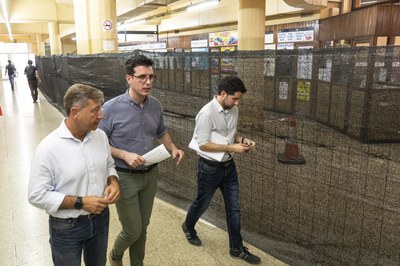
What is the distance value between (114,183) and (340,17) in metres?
7.94

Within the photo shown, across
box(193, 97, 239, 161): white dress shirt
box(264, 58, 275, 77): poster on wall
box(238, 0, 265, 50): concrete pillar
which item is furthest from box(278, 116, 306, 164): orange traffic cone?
box(238, 0, 265, 50): concrete pillar

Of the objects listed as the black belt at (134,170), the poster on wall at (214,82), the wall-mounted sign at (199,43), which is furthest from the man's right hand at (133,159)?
the wall-mounted sign at (199,43)

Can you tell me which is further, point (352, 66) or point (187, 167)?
point (187, 167)

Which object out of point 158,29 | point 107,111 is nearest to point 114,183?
point 107,111

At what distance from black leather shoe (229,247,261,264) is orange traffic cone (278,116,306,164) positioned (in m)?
1.02

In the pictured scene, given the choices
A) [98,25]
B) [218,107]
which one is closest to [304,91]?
[218,107]

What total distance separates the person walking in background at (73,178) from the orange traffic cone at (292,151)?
6.20 ft

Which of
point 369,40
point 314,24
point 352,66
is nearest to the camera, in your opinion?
point 352,66

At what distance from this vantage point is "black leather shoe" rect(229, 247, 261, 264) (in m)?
2.92

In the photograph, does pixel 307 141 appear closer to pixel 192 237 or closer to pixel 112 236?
pixel 192 237

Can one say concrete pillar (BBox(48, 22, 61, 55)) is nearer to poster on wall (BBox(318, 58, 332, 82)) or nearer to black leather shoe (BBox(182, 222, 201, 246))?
black leather shoe (BBox(182, 222, 201, 246))

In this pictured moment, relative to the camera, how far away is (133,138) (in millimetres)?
2381

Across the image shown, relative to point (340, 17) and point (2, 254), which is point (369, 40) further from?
point (2, 254)

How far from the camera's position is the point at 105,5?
7922mm
